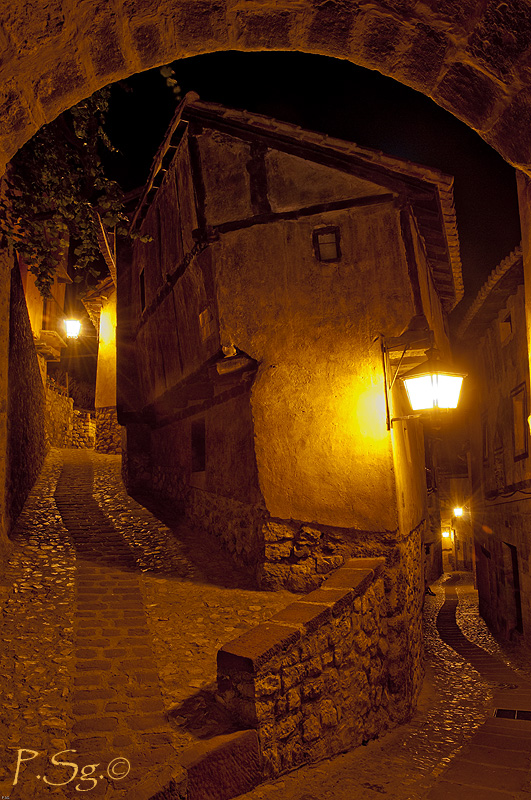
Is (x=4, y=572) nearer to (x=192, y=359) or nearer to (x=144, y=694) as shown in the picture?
(x=144, y=694)

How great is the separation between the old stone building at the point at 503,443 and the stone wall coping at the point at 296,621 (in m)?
5.82

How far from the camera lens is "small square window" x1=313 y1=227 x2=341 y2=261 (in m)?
7.80

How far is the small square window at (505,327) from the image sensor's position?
12.3 metres

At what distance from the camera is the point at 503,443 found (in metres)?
13.0

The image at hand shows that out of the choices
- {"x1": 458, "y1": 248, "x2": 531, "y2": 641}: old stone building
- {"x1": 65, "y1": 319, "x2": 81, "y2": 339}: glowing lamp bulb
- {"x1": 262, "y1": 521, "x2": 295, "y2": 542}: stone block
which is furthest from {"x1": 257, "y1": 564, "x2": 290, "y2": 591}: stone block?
{"x1": 65, "y1": 319, "x2": 81, "y2": 339}: glowing lamp bulb

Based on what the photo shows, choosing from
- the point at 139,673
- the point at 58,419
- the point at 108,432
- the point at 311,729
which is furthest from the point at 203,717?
the point at 58,419

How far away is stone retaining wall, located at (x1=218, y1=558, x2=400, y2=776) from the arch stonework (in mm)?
4048

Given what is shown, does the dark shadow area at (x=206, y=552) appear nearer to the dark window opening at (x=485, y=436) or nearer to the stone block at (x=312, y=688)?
the stone block at (x=312, y=688)

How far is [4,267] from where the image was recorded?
8336mm

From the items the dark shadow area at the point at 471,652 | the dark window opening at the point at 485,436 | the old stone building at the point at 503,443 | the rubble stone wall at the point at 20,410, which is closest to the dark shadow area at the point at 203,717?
the rubble stone wall at the point at 20,410

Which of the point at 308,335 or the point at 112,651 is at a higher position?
the point at 308,335

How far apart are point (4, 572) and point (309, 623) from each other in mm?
4743

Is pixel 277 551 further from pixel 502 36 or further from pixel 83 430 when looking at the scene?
pixel 83 430

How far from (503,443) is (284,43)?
12.5m
